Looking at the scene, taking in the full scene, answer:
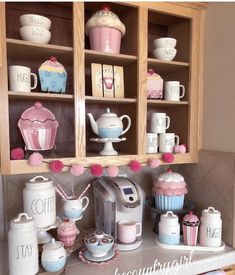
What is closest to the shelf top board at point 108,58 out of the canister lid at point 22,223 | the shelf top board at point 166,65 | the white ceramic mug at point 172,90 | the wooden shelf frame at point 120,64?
the wooden shelf frame at point 120,64

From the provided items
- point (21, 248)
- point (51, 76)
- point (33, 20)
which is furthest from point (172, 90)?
point (21, 248)

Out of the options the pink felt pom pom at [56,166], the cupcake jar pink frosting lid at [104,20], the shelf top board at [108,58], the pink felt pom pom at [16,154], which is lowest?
the pink felt pom pom at [56,166]

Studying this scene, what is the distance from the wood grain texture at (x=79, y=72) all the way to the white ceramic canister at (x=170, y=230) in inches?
19.3

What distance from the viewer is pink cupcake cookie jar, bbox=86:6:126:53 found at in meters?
1.04

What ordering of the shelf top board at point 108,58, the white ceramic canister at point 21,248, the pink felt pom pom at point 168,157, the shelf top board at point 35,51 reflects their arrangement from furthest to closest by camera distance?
the pink felt pom pom at point 168,157
the shelf top board at point 108,58
the shelf top board at point 35,51
the white ceramic canister at point 21,248

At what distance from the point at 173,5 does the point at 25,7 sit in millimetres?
685

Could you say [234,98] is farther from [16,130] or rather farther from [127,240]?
[16,130]

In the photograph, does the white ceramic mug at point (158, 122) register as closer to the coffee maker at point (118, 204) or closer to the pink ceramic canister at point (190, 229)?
the coffee maker at point (118, 204)

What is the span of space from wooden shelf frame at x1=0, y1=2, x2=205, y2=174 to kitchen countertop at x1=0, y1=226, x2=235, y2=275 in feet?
1.27

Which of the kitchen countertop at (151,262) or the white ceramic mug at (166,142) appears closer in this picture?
the kitchen countertop at (151,262)

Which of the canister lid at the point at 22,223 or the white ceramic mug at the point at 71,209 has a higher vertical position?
the canister lid at the point at 22,223

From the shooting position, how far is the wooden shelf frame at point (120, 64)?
0.92 metres

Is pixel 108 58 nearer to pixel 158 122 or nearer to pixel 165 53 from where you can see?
pixel 165 53

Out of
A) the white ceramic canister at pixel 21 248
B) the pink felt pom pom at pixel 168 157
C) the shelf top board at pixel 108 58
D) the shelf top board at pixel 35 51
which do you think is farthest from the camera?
the pink felt pom pom at pixel 168 157
